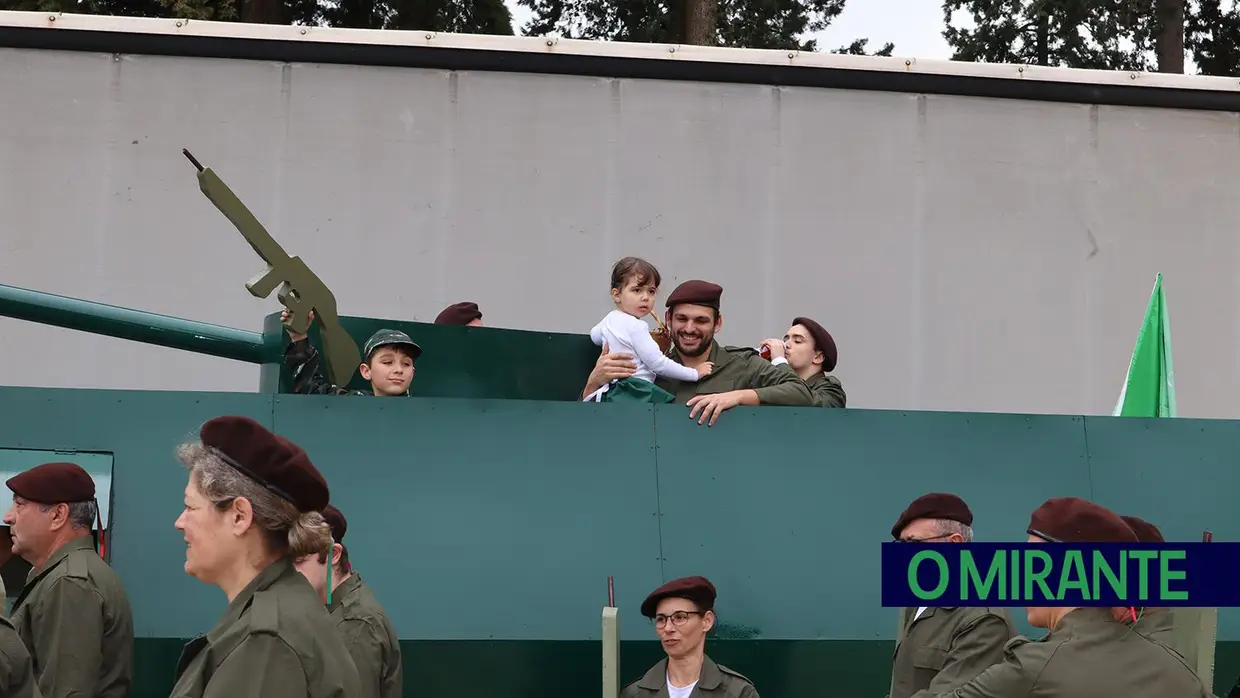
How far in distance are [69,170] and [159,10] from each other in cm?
1069

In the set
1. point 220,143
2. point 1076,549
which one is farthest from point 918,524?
point 220,143

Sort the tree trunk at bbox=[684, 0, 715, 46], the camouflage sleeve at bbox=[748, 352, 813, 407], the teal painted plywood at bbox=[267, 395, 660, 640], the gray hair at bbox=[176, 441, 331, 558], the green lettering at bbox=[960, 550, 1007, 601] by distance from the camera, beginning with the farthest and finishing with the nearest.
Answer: the tree trunk at bbox=[684, 0, 715, 46] → the camouflage sleeve at bbox=[748, 352, 813, 407] → the teal painted plywood at bbox=[267, 395, 660, 640] → the green lettering at bbox=[960, 550, 1007, 601] → the gray hair at bbox=[176, 441, 331, 558]

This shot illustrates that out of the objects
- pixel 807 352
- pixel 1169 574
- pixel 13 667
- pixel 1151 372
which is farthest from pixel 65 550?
pixel 1151 372

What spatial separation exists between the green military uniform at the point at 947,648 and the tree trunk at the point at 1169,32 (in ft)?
63.4

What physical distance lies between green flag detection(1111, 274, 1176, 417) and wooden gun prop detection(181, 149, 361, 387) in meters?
3.35

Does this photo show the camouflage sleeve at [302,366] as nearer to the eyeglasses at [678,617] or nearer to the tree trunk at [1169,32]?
the eyeglasses at [678,617]

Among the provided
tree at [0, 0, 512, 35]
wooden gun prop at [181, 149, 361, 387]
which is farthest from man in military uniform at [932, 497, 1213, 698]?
tree at [0, 0, 512, 35]

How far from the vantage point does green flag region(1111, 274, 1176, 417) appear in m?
6.98

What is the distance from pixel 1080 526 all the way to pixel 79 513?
3.01 meters

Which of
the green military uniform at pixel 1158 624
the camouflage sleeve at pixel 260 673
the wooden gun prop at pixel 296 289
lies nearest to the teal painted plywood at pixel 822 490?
the green military uniform at pixel 1158 624

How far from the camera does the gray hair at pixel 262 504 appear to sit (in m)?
3.03

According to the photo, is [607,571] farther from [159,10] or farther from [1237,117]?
[159,10]

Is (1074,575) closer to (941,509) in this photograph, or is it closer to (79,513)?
(941,509)

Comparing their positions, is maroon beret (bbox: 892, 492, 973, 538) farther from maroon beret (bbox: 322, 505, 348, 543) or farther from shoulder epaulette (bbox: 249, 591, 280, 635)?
shoulder epaulette (bbox: 249, 591, 280, 635)
